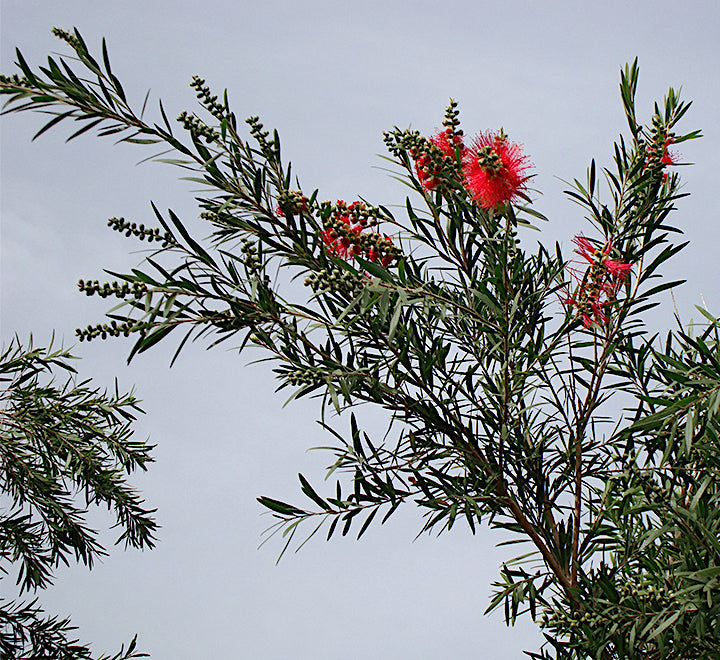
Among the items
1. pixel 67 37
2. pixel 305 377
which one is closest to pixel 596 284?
pixel 305 377

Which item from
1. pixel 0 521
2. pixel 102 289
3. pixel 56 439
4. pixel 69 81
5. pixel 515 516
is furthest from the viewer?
pixel 0 521

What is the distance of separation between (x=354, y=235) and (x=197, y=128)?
0.36m

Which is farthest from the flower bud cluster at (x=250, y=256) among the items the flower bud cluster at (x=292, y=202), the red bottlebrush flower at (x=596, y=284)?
the red bottlebrush flower at (x=596, y=284)

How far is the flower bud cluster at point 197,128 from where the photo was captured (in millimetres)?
1443

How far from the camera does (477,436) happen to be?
5.13 ft

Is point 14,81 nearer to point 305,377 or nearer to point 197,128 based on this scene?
point 197,128

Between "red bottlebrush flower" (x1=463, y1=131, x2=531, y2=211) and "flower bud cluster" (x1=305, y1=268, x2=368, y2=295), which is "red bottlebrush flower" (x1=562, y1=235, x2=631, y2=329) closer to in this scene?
"red bottlebrush flower" (x1=463, y1=131, x2=531, y2=211)

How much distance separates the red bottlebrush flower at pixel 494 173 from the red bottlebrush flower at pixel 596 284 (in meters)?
0.22

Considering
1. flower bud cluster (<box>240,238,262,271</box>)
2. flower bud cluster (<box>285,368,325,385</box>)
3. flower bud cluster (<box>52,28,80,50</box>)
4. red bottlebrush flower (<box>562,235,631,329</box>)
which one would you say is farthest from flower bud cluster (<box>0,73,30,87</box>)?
red bottlebrush flower (<box>562,235,631,329</box>)

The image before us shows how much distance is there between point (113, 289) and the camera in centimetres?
130

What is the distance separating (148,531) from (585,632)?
7.21ft

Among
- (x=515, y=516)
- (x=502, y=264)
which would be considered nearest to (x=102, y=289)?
(x=502, y=264)

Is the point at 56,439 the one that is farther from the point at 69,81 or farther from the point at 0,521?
the point at 69,81

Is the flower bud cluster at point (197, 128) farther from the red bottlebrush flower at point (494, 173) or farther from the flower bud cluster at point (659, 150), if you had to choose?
the flower bud cluster at point (659, 150)
